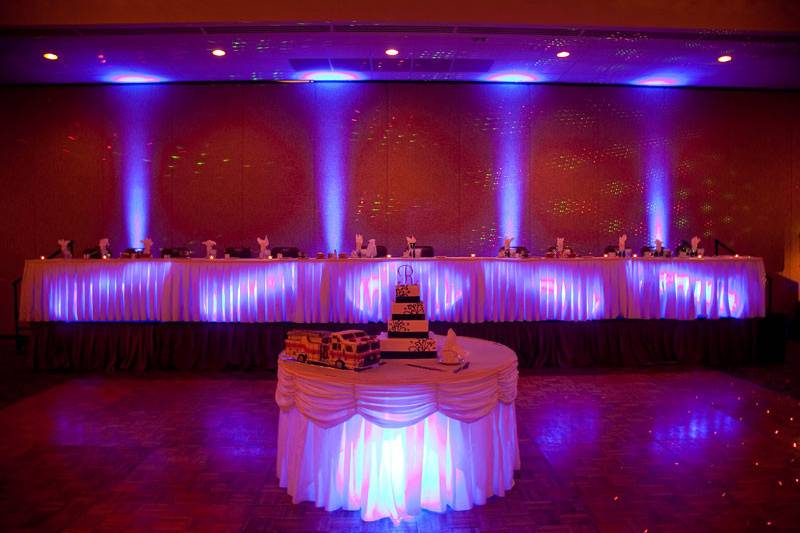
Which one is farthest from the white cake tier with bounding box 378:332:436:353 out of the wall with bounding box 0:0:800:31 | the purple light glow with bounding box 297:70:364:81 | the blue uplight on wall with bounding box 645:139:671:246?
the blue uplight on wall with bounding box 645:139:671:246

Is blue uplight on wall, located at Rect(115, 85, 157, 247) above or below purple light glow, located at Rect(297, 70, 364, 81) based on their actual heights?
below

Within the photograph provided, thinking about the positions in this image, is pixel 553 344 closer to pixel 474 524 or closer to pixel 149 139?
pixel 474 524

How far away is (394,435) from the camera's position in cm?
260

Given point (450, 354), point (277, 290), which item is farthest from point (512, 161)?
point (450, 354)

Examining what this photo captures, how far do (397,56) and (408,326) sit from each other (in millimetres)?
4471

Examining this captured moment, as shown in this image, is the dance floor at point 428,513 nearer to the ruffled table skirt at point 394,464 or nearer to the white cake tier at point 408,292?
the ruffled table skirt at point 394,464

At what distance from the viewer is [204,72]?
698 centimetres

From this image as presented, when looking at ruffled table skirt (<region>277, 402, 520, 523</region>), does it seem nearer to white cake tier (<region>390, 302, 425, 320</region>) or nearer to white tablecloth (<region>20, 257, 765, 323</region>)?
white cake tier (<region>390, 302, 425, 320</region>)

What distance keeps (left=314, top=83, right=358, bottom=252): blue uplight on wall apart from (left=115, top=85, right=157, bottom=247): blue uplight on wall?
253 cm

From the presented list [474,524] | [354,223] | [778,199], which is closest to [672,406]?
[474,524]

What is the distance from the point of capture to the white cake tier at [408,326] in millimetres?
3057

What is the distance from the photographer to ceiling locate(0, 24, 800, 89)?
5.62m

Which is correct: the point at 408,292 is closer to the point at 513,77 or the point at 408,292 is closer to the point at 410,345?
the point at 410,345

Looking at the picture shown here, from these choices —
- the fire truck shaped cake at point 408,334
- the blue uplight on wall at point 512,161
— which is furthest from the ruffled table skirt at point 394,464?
the blue uplight on wall at point 512,161
